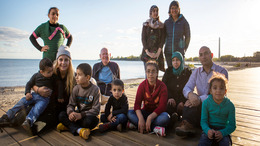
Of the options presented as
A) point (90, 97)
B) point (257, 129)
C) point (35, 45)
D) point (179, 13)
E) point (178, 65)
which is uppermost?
point (179, 13)

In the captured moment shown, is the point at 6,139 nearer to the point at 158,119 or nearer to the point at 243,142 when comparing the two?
the point at 158,119

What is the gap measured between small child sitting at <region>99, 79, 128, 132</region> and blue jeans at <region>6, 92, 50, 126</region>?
89cm

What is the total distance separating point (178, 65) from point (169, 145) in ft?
4.74

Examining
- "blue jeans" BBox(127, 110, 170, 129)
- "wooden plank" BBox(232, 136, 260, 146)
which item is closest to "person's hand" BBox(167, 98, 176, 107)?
"blue jeans" BBox(127, 110, 170, 129)

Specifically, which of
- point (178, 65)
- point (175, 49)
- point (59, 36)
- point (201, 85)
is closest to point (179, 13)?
point (175, 49)

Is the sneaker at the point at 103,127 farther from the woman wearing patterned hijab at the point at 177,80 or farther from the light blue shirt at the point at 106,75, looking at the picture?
the light blue shirt at the point at 106,75

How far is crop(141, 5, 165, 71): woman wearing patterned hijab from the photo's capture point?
3.74 m

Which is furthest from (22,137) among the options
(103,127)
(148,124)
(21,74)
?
(21,74)

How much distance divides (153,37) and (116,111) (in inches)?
77.7

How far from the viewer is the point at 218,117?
1960 millimetres

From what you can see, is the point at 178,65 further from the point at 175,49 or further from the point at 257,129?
the point at 257,129

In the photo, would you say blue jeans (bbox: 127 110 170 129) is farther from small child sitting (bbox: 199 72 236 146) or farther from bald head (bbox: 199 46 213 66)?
bald head (bbox: 199 46 213 66)

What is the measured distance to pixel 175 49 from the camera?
12.2ft

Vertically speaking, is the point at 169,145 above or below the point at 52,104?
below
